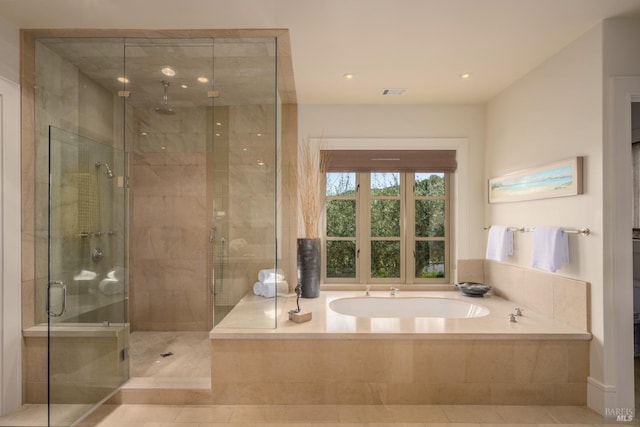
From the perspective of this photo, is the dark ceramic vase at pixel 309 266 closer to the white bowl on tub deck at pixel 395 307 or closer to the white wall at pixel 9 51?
the white bowl on tub deck at pixel 395 307

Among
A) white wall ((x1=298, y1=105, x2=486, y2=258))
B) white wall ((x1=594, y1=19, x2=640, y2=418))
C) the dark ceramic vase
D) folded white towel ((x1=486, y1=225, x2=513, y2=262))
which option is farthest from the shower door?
white wall ((x1=594, y1=19, x2=640, y2=418))

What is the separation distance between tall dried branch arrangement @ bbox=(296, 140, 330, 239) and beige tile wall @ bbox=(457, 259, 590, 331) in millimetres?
1596

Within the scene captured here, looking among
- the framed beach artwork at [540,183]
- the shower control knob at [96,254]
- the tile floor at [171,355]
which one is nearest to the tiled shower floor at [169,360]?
the tile floor at [171,355]

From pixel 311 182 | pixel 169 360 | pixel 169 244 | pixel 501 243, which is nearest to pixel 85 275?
pixel 169 360

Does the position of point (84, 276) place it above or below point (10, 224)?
below

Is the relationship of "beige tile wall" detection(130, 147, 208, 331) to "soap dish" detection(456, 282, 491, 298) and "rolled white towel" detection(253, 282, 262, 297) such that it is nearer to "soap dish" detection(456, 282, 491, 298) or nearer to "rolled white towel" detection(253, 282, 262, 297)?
"rolled white towel" detection(253, 282, 262, 297)

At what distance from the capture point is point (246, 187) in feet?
8.39

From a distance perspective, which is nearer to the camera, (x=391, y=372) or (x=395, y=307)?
(x=391, y=372)

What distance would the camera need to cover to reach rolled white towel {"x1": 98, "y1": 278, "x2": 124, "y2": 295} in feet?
8.12

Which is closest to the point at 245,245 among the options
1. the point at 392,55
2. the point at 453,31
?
the point at 392,55

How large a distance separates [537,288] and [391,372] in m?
1.42

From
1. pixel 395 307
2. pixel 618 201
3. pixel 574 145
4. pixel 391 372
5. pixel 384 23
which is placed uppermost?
pixel 384 23

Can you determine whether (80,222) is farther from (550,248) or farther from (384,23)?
(550,248)

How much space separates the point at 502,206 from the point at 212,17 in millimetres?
2932
